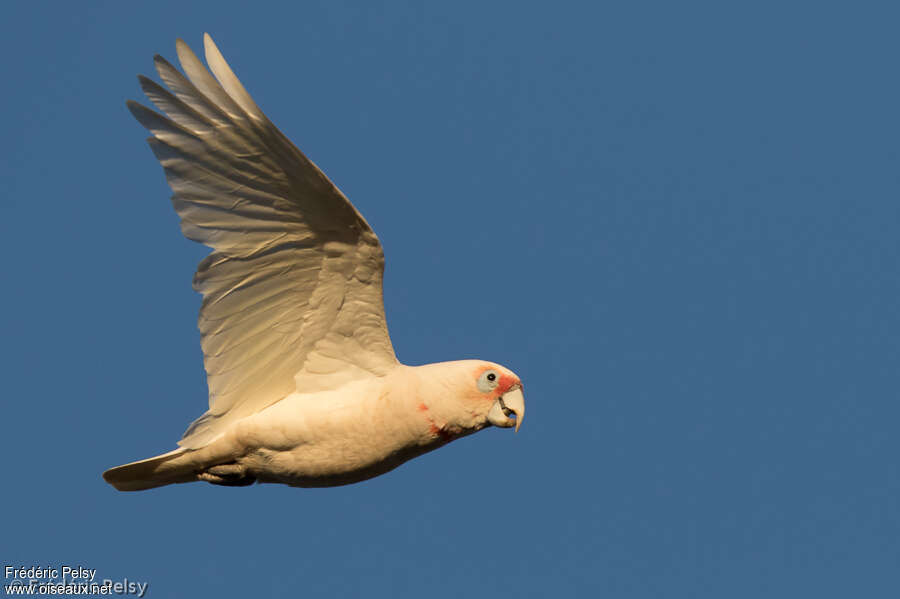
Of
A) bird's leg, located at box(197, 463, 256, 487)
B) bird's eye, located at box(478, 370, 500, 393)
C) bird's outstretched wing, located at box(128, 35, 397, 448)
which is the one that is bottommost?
bird's leg, located at box(197, 463, 256, 487)

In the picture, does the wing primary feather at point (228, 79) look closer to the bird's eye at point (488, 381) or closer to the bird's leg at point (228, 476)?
the bird's eye at point (488, 381)

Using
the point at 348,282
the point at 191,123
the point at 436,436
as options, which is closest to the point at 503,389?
the point at 436,436

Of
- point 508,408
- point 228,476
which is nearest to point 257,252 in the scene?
point 228,476

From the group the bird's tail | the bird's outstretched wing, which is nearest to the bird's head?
the bird's outstretched wing

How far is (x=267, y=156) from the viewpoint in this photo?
982 centimetres

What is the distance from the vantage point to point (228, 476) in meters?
10.7

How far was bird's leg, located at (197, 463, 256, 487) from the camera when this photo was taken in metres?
10.6

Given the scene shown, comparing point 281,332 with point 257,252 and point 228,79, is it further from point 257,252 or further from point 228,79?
point 228,79

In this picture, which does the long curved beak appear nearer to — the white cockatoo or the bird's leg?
the white cockatoo

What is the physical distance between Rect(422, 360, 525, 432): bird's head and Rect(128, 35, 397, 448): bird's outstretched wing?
25.0 inches

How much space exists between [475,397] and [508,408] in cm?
33

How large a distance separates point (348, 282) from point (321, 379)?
3.10ft

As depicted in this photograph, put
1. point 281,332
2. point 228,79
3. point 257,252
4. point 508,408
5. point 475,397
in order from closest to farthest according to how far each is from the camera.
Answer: point 228,79
point 257,252
point 475,397
point 508,408
point 281,332

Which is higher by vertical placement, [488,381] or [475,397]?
[488,381]
